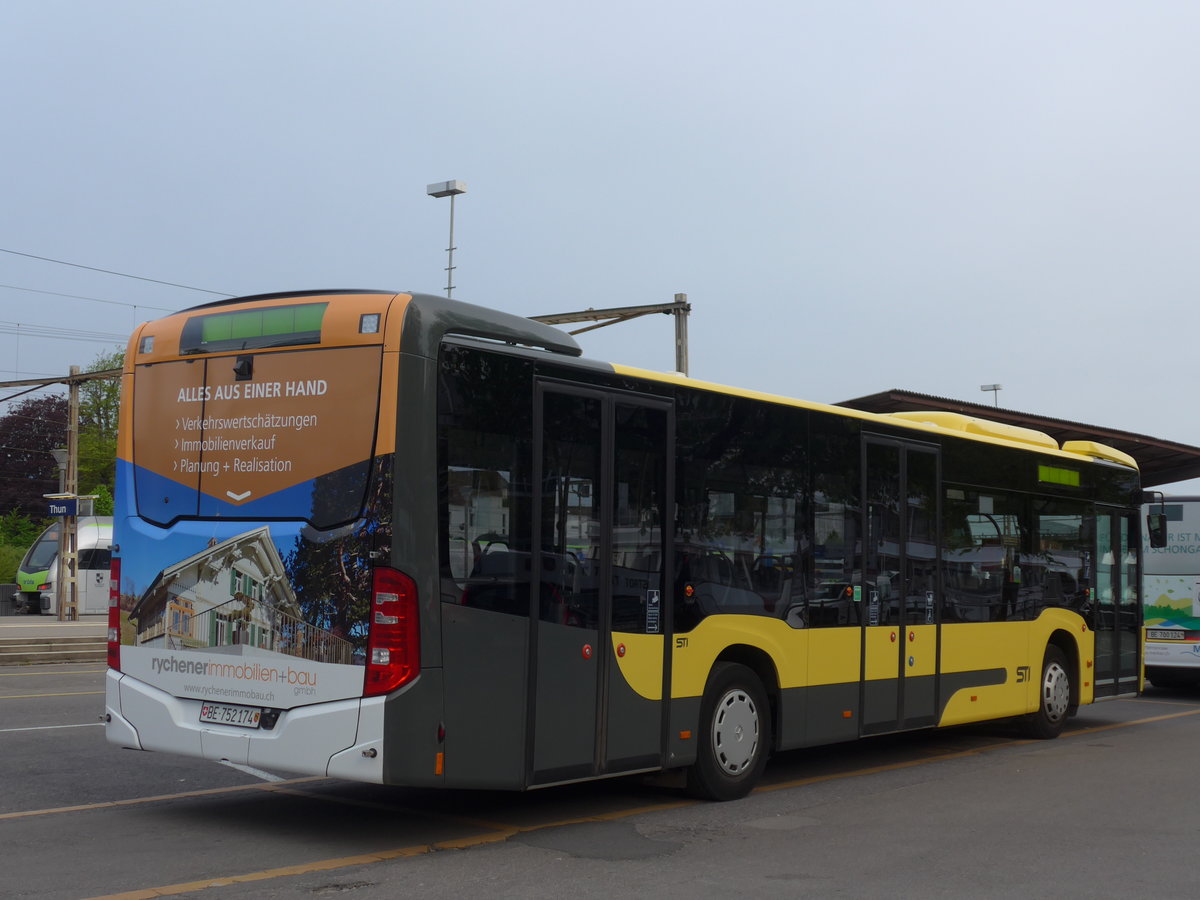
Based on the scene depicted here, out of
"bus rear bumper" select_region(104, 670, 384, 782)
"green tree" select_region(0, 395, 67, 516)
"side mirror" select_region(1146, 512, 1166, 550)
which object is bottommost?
"bus rear bumper" select_region(104, 670, 384, 782)

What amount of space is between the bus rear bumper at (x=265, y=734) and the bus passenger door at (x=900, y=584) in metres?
5.01

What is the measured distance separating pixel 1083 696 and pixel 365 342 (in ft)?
32.4

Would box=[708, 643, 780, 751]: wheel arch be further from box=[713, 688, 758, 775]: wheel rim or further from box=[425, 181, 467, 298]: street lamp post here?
box=[425, 181, 467, 298]: street lamp post

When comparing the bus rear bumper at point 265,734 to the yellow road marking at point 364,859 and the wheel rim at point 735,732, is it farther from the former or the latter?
the wheel rim at point 735,732

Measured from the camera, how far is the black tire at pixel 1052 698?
13508mm

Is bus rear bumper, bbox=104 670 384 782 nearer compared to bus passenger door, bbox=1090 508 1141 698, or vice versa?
bus rear bumper, bbox=104 670 384 782

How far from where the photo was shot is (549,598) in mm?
7918

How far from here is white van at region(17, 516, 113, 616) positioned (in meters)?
41.0

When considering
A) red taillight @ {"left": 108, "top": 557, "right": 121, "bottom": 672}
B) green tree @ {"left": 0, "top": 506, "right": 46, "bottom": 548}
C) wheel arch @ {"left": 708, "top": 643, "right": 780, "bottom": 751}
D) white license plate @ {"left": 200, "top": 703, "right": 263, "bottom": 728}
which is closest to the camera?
white license plate @ {"left": 200, "top": 703, "right": 263, "bottom": 728}

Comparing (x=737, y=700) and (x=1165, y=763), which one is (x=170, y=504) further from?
(x=1165, y=763)

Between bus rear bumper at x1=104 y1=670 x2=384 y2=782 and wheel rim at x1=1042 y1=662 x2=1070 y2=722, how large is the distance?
8631mm

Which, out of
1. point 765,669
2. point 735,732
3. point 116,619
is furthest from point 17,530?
point 735,732

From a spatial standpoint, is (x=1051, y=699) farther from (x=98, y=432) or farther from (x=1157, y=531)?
(x=98, y=432)

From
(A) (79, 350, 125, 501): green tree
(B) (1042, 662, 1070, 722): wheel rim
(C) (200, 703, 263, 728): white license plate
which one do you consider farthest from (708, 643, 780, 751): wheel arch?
(A) (79, 350, 125, 501): green tree
